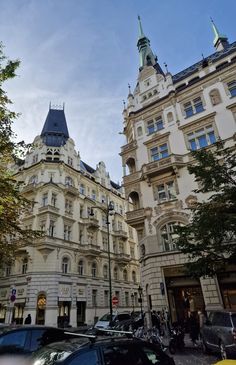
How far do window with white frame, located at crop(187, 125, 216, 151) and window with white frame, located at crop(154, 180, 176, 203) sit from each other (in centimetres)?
372

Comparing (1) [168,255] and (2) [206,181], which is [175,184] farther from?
(2) [206,181]

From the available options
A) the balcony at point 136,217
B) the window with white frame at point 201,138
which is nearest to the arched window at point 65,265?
the balcony at point 136,217

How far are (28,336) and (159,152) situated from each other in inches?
744

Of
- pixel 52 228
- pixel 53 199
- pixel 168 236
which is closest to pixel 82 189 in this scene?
pixel 53 199

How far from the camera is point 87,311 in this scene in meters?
32.5

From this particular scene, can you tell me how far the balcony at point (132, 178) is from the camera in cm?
2342

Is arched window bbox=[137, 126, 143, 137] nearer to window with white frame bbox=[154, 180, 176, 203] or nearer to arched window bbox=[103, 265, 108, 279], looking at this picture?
window with white frame bbox=[154, 180, 176, 203]

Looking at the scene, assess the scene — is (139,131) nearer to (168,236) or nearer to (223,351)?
(168,236)

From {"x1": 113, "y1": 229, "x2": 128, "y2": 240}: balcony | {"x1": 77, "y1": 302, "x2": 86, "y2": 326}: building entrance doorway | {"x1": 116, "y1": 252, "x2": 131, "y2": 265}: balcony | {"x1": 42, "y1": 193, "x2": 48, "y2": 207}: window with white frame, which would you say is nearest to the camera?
{"x1": 77, "y1": 302, "x2": 86, "y2": 326}: building entrance doorway

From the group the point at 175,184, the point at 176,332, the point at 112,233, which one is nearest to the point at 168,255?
the point at 175,184

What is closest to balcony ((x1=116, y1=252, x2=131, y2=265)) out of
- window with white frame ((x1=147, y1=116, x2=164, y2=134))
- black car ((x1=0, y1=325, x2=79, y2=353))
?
window with white frame ((x1=147, y1=116, x2=164, y2=134))

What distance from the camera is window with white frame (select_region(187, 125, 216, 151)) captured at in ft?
69.5

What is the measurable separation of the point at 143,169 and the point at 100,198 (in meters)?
22.2

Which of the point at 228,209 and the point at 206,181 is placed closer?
the point at 228,209
